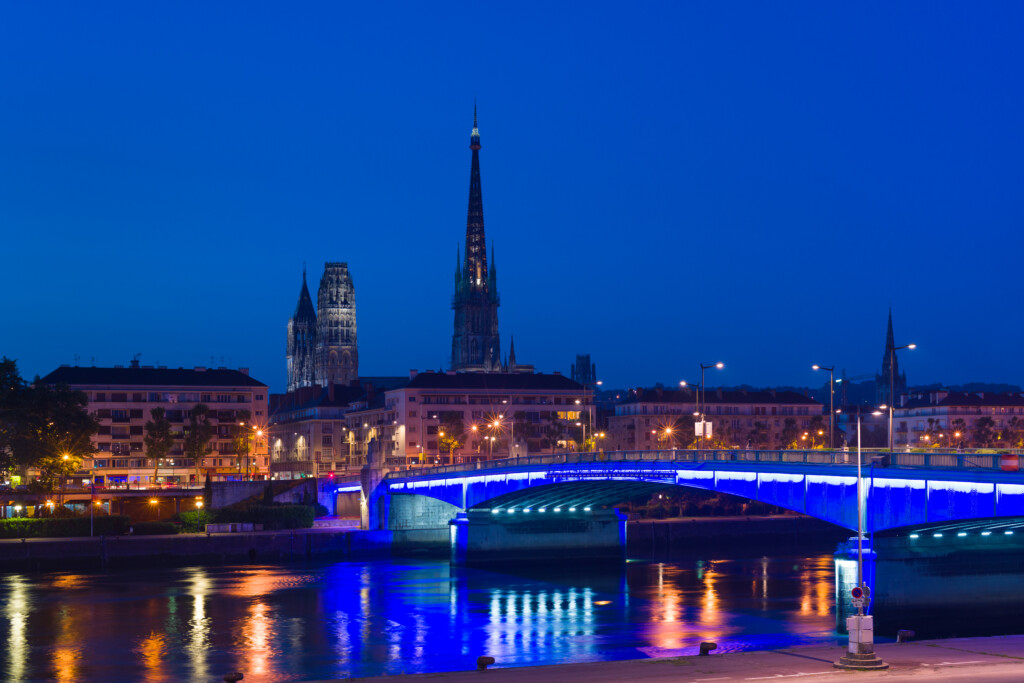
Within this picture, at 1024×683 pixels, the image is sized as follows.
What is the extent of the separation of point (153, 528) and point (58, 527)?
8.05 metres

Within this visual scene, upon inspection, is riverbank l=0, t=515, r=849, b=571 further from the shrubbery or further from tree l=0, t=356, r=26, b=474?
tree l=0, t=356, r=26, b=474

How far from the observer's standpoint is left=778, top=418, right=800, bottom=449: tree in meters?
183

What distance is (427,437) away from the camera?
187250 mm

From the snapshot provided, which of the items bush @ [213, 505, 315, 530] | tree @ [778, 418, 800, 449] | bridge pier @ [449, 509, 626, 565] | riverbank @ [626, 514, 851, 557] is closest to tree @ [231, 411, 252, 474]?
bush @ [213, 505, 315, 530]

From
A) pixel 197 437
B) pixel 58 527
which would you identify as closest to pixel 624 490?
pixel 58 527

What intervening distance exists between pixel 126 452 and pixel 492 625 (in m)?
110

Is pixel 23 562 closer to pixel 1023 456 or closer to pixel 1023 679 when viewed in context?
pixel 1023 456

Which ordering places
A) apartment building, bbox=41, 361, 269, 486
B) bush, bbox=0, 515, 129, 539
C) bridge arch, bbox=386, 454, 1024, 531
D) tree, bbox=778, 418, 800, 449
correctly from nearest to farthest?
bridge arch, bbox=386, 454, 1024, 531, bush, bbox=0, 515, 129, 539, apartment building, bbox=41, 361, 269, 486, tree, bbox=778, 418, 800, 449

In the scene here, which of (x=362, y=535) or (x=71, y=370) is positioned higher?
(x=71, y=370)

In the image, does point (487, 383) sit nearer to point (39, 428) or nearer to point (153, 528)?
point (39, 428)

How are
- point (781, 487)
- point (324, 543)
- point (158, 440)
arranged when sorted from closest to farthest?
point (781, 487) < point (324, 543) < point (158, 440)

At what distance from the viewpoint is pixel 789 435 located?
603 feet

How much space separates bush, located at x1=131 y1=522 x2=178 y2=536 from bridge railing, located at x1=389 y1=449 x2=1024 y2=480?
26.7 meters

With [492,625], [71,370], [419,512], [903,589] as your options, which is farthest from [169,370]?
[903,589]
